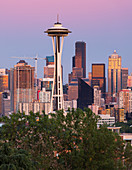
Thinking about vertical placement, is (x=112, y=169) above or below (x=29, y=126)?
below

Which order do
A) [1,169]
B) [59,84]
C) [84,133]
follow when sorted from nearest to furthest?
1. [1,169]
2. [84,133]
3. [59,84]

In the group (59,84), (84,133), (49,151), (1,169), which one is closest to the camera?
(1,169)

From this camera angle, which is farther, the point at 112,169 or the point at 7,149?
the point at 112,169

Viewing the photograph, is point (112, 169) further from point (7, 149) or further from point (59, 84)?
point (59, 84)

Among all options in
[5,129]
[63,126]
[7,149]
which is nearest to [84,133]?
[63,126]

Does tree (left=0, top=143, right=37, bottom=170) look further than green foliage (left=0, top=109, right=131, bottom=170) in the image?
No

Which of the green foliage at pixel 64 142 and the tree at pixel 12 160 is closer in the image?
the tree at pixel 12 160

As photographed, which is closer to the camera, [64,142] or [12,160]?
[12,160]
